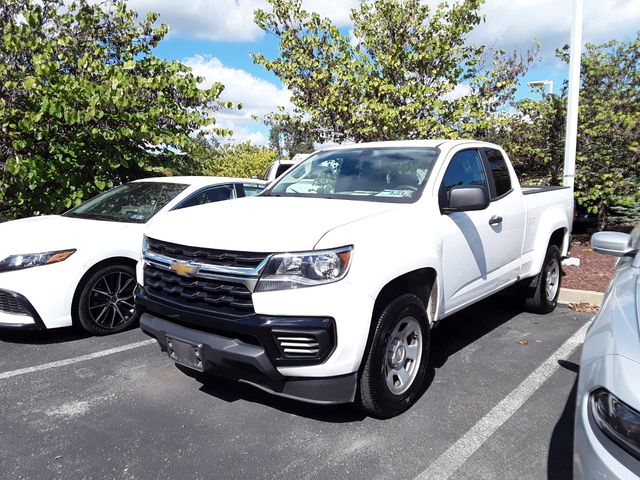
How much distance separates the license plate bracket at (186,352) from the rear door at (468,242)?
1.78 meters

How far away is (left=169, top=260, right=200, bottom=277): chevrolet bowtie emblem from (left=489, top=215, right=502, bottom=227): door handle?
2517 mm

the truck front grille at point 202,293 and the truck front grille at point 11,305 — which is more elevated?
the truck front grille at point 202,293

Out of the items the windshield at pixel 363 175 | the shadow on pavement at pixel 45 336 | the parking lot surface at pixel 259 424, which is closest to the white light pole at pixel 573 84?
the parking lot surface at pixel 259 424

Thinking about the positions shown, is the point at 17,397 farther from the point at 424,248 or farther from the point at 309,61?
the point at 309,61

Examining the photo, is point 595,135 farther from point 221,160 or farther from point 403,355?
point 221,160

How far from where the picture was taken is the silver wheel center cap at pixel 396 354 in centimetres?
323

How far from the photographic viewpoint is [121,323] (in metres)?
5.00

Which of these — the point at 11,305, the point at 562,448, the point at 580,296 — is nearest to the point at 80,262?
the point at 11,305

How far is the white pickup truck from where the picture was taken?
279cm

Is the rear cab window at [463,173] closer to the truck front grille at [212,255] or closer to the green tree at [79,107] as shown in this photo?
the truck front grille at [212,255]

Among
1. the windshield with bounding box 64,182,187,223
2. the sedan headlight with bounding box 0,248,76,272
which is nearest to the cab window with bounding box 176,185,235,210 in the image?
the windshield with bounding box 64,182,187,223

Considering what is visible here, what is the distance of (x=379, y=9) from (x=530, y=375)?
785 cm

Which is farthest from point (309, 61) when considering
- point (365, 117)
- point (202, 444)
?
point (202, 444)

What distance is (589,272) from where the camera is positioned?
729 centimetres
